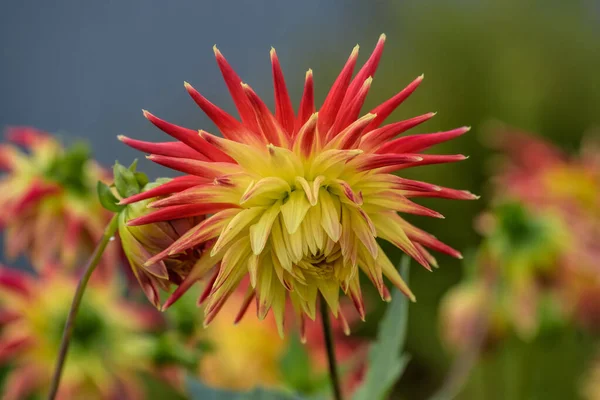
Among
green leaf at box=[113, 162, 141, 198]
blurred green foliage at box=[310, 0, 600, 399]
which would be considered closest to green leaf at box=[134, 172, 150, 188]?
green leaf at box=[113, 162, 141, 198]

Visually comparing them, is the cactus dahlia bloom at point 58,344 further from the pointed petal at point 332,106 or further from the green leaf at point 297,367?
the pointed petal at point 332,106

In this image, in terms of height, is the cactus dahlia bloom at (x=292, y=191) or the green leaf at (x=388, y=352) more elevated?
the cactus dahlia bloom at (x=292, y=191)

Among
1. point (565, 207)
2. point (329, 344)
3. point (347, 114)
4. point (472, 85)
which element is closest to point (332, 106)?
point (347, 114)

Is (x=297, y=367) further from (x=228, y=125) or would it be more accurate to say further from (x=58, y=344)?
(x=228, y=125)

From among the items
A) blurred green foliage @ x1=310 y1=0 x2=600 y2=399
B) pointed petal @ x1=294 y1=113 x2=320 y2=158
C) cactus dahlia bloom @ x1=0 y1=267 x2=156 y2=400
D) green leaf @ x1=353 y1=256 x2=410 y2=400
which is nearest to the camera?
pointed petal @ x1=294 y1=113 x2=320 y2=158

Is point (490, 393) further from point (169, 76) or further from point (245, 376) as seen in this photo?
point (169, 76)

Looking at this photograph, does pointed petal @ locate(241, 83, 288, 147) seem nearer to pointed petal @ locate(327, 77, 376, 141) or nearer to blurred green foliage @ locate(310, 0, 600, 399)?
pointed petal @ locate(327, 77, 376, 141)

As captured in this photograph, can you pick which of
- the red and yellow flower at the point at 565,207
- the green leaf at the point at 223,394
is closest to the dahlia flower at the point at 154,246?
the green leaf at the point at 223,394
